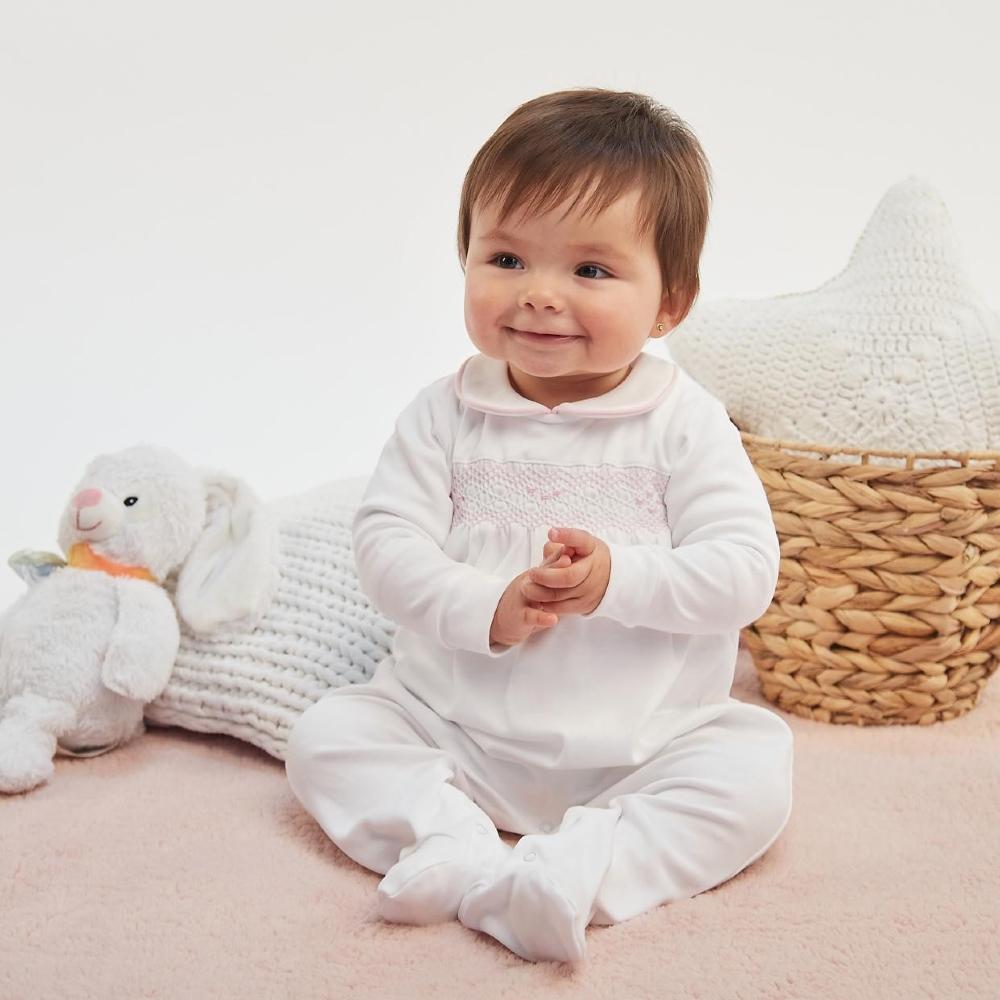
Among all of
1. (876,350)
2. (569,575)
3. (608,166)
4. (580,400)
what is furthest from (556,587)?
(876,350)

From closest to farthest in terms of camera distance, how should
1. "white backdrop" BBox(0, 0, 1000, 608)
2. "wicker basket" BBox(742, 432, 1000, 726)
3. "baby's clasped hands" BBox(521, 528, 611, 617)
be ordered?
"baby's clasped hands" BBox(521, 528, 611, 617)
"wicker basket" BBox(742, 432, 1000, 726)
"white backdrop" BBox(0, 0, 1000, 608)

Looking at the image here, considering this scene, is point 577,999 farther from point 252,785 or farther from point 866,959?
point 252,785

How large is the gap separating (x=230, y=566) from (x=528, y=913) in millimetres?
612

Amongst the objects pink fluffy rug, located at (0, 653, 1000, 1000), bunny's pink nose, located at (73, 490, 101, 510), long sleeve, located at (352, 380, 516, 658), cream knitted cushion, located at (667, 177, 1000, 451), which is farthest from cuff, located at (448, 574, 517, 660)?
cream knitted cushion, located at (667, 177, 1000, 451)

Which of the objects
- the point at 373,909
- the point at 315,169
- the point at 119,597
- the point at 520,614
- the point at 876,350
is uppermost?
the point at 315,169

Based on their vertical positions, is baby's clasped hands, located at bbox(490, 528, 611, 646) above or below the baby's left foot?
above

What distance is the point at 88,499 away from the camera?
140 centimetres

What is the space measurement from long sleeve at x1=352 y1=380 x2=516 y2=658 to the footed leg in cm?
37

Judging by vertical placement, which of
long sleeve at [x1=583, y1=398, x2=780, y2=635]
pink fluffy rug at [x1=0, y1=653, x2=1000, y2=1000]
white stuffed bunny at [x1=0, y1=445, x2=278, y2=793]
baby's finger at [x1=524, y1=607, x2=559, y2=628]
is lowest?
pink fluffy rug at [x1=0, y1=653, x2=1000, y2=1000]

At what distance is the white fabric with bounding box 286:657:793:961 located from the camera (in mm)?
998

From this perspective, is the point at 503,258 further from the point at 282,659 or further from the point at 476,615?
the point at 282,659

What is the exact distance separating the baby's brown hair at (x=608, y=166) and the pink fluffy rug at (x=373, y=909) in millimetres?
543

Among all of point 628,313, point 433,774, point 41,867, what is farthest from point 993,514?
point 41,867

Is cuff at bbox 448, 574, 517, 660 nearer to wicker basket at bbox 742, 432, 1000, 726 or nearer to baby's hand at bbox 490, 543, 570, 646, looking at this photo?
baby's hand at bbox 490, 543, 570, 646
